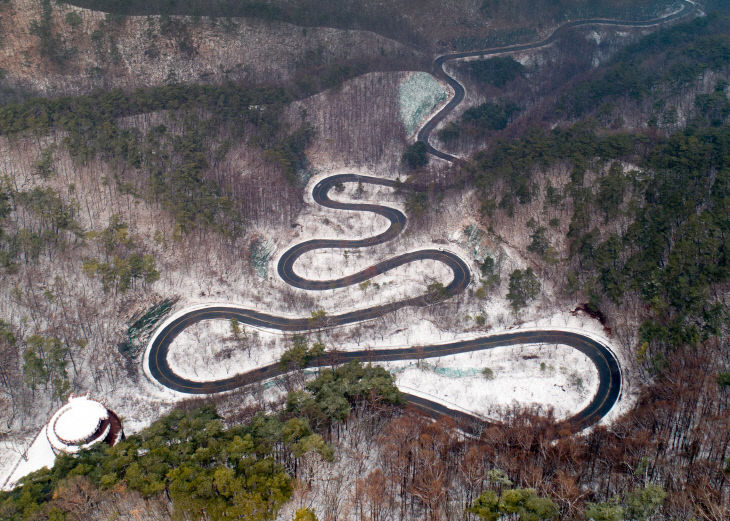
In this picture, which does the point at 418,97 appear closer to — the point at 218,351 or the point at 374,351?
the point at 374,351

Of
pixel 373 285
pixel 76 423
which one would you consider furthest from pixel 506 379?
pixel 76 423

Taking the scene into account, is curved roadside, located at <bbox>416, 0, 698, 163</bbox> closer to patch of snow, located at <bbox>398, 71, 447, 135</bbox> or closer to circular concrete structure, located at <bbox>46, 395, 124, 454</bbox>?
patch of snow, located at <bbox>398, 71, 447, 135</bbox>

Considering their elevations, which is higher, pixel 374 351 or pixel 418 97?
pixel 418 97

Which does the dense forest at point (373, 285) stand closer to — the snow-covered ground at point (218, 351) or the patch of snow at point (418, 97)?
the snow-covered ground at point (218, 351)

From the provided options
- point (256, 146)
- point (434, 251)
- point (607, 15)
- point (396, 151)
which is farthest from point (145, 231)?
point (607, 15)

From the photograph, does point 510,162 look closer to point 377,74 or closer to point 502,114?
point 502,114

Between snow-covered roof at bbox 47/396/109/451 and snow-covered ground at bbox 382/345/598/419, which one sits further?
snow-covered ground at bbox 382/345/598/419

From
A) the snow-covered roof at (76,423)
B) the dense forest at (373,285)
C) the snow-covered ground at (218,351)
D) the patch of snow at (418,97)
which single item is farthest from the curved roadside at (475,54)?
the snow-covered roof at (76,423)

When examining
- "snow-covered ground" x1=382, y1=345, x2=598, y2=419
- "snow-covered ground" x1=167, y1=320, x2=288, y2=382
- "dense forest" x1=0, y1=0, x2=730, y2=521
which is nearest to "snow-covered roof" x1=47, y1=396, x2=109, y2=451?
"dense forest" x1=0, y1=0, x2=730, y2=521
